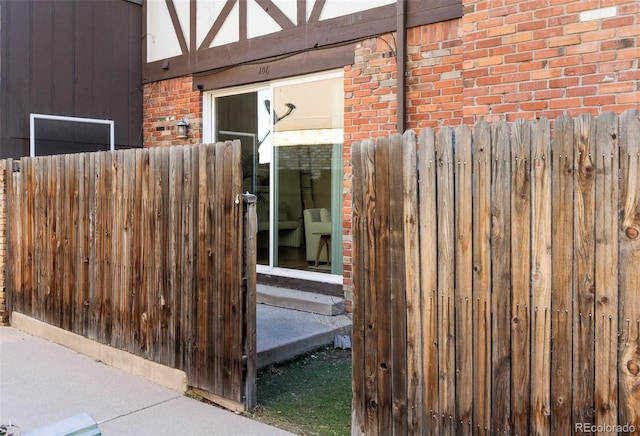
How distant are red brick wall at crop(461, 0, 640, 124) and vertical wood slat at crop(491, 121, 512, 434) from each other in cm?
188

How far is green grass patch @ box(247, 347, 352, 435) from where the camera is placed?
12.4 feet

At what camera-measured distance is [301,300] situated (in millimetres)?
6348

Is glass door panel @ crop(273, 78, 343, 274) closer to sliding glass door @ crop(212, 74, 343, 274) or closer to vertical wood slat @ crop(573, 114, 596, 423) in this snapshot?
sliding glass door @ crop(212, 74, 343, 274)

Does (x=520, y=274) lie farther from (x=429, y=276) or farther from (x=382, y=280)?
(x=382, y=280)

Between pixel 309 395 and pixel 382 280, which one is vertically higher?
pixel 382 280

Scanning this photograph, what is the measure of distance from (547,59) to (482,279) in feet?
7.80

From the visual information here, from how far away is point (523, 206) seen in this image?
2.69 meters

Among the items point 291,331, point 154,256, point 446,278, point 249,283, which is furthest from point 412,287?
point 291,331

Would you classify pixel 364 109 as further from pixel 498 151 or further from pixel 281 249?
pixel 498 151

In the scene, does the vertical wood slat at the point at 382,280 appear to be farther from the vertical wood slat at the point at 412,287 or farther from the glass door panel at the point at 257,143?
the glass door panel at the point at 257,143

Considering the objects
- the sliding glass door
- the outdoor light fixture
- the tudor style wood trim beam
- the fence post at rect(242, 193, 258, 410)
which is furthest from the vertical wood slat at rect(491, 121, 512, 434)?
the outdoor light fixture

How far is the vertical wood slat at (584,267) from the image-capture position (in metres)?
2.51

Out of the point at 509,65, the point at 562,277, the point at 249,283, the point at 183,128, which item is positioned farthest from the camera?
the point at 183,128

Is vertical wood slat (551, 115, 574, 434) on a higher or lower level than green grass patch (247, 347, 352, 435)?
higher
